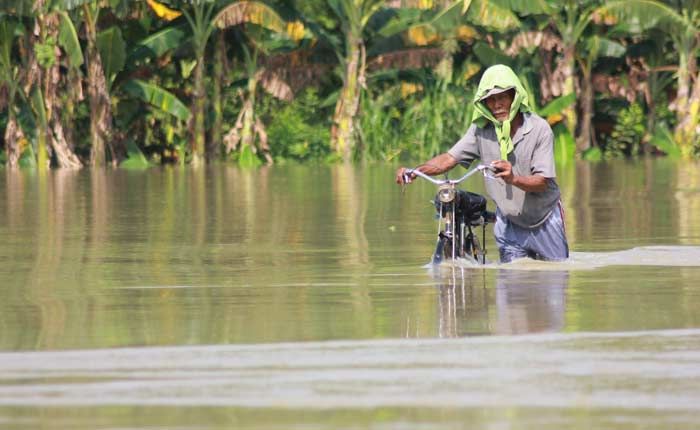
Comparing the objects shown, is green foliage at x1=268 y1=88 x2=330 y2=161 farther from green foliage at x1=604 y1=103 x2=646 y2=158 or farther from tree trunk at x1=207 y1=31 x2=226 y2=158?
green foliage at x1=604 y1=103 x2=646 y2=158

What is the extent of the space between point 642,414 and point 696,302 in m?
3.61

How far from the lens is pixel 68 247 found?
14445 millimetres

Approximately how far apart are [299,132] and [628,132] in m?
7.29

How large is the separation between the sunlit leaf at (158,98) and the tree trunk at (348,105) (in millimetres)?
3413

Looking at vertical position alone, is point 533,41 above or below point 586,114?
above

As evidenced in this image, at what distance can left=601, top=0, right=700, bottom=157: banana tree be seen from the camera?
124ft

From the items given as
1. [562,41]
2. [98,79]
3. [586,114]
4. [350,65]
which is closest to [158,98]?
[98,79]

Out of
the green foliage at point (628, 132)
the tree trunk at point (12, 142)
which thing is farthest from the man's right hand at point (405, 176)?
the green foliage at point (628, 132)

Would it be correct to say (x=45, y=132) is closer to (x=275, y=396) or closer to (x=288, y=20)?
(x=288, y=20)

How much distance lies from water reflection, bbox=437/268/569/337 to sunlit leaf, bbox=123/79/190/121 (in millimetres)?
27790

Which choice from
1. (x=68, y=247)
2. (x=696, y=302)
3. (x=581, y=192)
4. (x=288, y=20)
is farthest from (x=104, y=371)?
(x=288, y=20)

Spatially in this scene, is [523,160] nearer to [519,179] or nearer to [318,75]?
[519,179]

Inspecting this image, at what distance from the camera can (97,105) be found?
3847 cm

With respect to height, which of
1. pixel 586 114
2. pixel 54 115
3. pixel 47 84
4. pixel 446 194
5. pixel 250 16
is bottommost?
pixel 446 194
